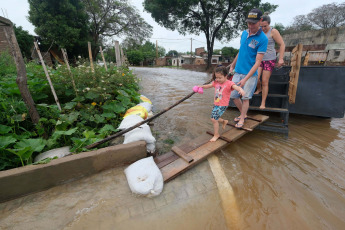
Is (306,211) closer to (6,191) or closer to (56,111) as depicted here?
(6,191)

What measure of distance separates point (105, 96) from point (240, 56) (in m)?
2.52

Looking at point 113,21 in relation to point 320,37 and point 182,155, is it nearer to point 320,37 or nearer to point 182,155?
point 182,155

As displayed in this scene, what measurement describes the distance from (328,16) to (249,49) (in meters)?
40.5

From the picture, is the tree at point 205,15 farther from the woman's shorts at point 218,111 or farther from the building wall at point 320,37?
the woman's shorts at point 218,111

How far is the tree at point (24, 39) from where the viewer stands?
11.8m

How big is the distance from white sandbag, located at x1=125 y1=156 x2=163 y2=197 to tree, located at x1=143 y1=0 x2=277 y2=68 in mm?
17537

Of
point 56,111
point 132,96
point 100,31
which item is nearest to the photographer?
point 56,111

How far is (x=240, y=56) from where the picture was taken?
2.74 metres

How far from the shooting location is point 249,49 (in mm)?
2562

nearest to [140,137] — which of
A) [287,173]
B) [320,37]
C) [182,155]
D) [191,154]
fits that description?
[182,155]

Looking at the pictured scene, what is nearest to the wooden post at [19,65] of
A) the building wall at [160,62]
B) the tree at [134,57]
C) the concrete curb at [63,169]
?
the concrete curb at [63,169]

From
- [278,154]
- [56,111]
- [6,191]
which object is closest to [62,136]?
[56,111]

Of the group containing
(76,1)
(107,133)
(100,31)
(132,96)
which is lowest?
(107,133)

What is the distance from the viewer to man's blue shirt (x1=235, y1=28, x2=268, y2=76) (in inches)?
93.0
